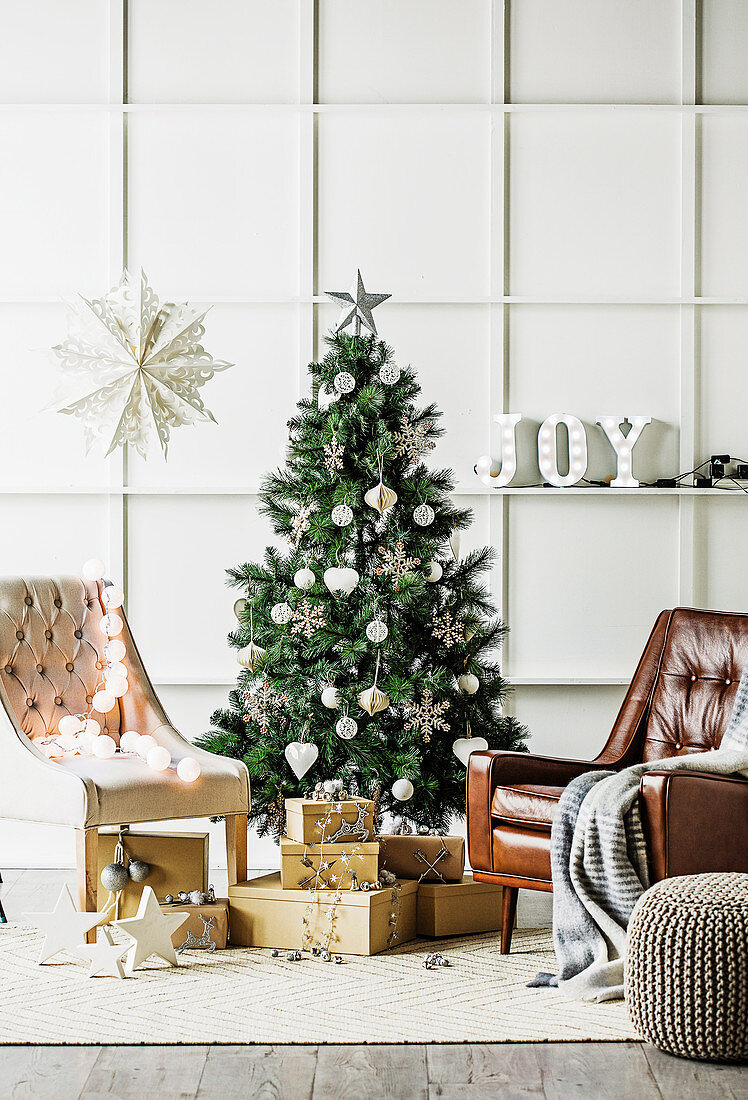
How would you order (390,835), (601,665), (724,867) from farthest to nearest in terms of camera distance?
(601,665) → (390,835) → (724,867)

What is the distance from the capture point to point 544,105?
13.8 feet

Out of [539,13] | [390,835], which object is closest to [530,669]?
[390,835]

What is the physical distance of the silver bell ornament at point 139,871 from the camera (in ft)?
10.5

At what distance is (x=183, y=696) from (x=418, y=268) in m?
1.76

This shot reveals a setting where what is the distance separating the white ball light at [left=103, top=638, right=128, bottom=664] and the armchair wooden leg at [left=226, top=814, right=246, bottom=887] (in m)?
0.61

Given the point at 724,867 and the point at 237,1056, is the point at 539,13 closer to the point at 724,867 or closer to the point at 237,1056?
the point at 724,867

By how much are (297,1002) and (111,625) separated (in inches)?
52.3

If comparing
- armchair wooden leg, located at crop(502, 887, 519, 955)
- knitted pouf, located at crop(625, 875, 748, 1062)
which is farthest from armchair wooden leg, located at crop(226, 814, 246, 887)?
knitted pouf, located at crop(625, 875, 748, 1062)

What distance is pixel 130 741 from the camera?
3365 mm

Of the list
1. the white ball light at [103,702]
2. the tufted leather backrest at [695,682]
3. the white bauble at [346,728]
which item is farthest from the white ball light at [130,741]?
the tufted leather backrest at [695,682]

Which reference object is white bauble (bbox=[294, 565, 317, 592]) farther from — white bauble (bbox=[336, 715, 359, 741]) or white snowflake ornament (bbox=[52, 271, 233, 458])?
white snowflake ornament (bbox=[52, 271, 233, 458])

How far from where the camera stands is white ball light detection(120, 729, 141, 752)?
3.35 meters

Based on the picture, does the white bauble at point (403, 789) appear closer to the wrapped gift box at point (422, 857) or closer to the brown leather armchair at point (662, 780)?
the wrapped gift box at point (422, 857)

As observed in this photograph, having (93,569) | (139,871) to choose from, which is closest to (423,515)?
(93,569)
